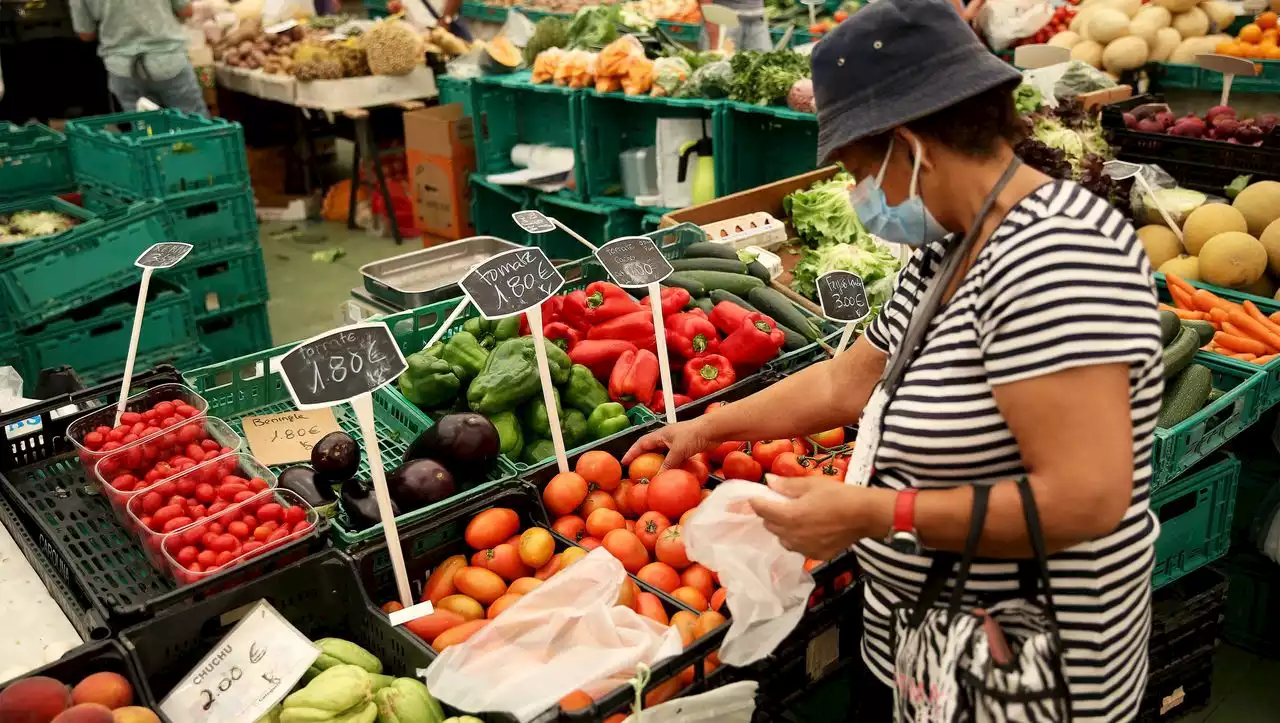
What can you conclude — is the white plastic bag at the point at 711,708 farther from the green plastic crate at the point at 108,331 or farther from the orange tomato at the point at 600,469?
the green plastic crate at the point at 108,331

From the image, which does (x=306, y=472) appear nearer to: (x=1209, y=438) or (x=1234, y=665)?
Result: (x=1209, y=438)

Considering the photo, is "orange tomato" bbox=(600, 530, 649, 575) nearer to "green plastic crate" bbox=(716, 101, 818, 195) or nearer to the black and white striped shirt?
the black and white striped shirt

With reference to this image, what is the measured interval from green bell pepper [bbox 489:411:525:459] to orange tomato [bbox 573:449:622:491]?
0.35 meters

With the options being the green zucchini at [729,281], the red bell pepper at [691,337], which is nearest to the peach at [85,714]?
the red bell pepper at [691,337]

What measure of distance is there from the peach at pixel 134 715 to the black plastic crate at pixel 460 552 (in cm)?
45

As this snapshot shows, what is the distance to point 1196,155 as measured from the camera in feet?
13.9

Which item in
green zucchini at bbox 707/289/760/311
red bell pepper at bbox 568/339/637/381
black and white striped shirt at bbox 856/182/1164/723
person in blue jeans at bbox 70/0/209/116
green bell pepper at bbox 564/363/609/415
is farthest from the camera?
person in blue jeans at bbox 70/0/209/116

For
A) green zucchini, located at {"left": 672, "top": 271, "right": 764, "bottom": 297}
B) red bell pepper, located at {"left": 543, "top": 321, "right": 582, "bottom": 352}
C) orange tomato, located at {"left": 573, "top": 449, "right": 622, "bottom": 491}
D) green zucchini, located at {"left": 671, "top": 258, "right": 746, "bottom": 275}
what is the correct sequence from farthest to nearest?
green zucchini, located at {"left": 671, "top": 258, "right": 746, "bottom": 275} < green zucchini, located at {"left": 672, "top": 271, "right": 764, "bottom": 297} < red bell pepper, located at {"left": 543, "top": 321, "right": 582, "bottom": 352} < orange tomato, located at {"left": 573, "top": 449, "right": 622, "bottom": 491}

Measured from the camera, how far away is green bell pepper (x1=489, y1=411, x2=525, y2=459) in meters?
2.80

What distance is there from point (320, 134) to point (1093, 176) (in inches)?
276

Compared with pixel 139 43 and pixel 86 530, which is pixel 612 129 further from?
pixel 86 530

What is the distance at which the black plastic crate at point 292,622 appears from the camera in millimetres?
1948

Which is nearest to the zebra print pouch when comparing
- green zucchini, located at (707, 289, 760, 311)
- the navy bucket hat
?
the navy bucket hat

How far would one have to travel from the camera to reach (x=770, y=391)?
220cm
